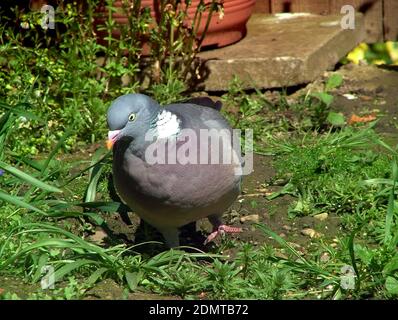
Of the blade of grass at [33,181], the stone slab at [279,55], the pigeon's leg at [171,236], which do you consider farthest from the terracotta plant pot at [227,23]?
the blade of grass at [33,181]

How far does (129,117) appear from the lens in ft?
10.9

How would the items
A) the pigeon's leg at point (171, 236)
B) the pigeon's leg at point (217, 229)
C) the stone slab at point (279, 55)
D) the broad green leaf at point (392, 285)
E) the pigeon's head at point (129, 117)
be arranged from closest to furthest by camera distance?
1. the broad green leaf at point (392, 285)
2. the pigeon's head at point (129, 117)
3. the pigeon's leg at point (171, 236)
4. the pigeon's leg at point (217, 229)
5. the stone slab at point (279, 55)

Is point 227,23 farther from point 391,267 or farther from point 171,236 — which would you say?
point 391,267

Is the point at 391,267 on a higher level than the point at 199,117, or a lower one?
lower

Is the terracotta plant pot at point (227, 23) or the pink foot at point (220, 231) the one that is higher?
the terracotta plant pot at point (227, 23)

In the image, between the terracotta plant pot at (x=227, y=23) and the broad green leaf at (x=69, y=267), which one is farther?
the terracotta plant pot at (x=227, y=23)

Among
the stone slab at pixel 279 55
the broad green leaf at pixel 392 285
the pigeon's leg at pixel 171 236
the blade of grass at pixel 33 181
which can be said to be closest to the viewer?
the broad green leaf at pixel 392 285

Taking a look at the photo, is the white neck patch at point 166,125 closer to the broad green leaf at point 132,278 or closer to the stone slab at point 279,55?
the broad green leaf at point 132,278

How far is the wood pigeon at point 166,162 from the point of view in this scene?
11.0ft

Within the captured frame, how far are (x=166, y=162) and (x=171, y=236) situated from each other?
0.48 meters

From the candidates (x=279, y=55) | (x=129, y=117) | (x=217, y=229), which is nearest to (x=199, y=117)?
(x=129, y=117)

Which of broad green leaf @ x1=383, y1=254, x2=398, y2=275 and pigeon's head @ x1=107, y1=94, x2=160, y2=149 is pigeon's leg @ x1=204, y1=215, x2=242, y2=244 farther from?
broad green leaf @ x1=383, y1=254, x2=398, y2=275

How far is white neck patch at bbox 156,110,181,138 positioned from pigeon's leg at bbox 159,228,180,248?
19.5 inches

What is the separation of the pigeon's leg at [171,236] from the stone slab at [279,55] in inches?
74.2
